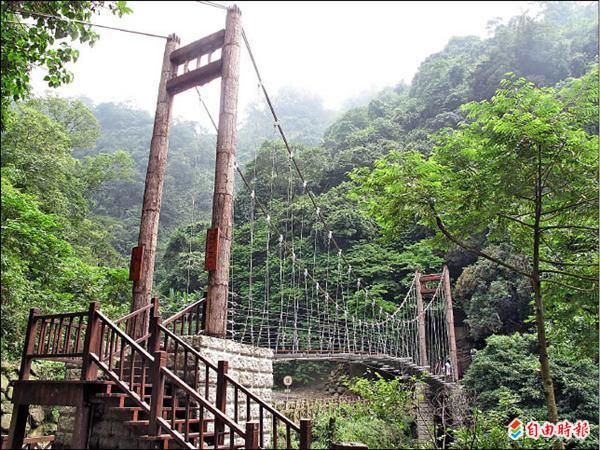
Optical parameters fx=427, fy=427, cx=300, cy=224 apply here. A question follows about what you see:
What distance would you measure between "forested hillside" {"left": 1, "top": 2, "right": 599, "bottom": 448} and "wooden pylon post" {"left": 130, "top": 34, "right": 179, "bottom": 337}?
1.11m

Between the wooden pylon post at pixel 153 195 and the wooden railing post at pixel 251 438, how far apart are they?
2.16 m

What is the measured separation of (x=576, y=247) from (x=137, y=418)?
508cm

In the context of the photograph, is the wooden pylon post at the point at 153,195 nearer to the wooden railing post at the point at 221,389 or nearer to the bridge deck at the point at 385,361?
the wooden railing post at the point at 221,389

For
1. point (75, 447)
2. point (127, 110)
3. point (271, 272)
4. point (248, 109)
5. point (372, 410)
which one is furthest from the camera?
point (248, 109)

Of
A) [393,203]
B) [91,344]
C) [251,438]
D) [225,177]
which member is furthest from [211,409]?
[393,203]

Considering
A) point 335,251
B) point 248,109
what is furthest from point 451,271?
point 248,109

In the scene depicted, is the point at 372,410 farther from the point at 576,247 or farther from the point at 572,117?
the point at 572,117

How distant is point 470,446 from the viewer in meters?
4.39

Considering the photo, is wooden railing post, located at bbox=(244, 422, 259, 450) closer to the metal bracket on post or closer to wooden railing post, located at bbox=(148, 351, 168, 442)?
wooden railing post, located at bbox=(148, 351, 168, 442)

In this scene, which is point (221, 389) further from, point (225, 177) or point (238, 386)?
point (225, 177)

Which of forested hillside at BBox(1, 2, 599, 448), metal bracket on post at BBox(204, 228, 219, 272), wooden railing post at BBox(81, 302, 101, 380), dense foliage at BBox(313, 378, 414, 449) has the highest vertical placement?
forested hillside at BBox(1, 2, 599, 448)

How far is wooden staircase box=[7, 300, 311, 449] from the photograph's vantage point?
268cm

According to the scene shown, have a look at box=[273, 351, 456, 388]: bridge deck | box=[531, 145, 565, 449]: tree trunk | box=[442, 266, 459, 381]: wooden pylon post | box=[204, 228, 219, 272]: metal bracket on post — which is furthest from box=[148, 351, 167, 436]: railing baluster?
box=[442, 266, 459, 381]: wooden pylon post

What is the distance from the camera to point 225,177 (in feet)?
13.5
